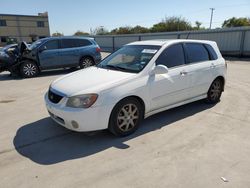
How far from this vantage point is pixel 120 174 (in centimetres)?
288

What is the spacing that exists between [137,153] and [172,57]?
7.07 ft

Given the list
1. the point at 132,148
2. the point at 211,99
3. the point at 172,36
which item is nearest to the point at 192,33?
the point at 172,36

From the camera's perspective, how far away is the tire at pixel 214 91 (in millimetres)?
5504

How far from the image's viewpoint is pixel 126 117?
12.7 ft

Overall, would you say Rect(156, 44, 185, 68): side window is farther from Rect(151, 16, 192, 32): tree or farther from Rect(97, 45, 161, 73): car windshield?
Rect(151, 16, 192, 32): tree

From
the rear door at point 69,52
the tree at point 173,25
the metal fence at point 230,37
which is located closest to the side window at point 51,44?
the rear door at point 69,52

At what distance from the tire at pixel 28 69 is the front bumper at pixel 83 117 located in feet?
23.1

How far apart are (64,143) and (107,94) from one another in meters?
1.14

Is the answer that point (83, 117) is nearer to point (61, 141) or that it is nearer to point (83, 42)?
point (61, 141)

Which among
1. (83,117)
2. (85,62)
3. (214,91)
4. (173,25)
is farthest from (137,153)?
(173,25)

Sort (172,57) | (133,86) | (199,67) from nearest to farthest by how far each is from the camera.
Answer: (133,86)
(172,57)
(199,67)

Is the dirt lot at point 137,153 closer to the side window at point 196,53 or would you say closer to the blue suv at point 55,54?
the side window at point 196,53

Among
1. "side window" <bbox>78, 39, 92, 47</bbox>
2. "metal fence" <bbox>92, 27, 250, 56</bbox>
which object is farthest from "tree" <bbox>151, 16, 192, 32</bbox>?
"side window" <bbox>78, 39, 92, 47</bbox>

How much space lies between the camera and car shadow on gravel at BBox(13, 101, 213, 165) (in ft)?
11.1
